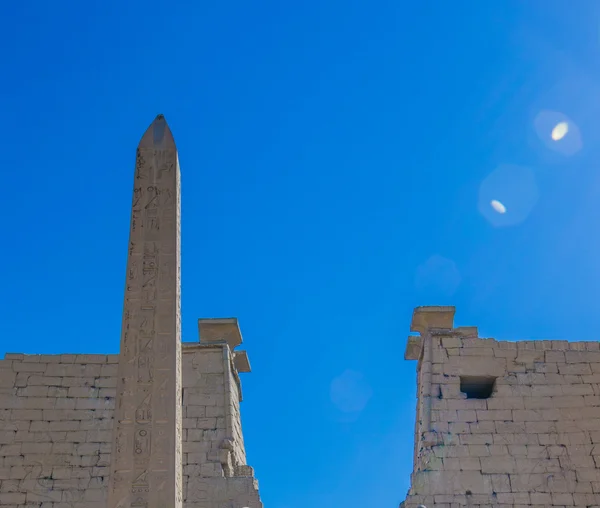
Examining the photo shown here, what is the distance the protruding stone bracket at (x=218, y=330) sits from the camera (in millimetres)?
12211

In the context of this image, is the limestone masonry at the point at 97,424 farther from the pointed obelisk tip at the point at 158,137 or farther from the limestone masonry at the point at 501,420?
the limestone masonry at the point at 501,420

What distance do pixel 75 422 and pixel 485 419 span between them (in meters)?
5.00

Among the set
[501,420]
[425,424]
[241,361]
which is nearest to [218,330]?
[241,361]

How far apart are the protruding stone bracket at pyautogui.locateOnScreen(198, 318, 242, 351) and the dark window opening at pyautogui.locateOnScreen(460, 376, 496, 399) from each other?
2993mm

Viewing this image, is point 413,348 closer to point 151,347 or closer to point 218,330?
point 218,330

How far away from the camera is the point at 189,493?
11047 mm

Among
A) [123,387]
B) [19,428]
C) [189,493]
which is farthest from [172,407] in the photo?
[19,428]

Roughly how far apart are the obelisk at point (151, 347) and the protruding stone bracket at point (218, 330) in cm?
485

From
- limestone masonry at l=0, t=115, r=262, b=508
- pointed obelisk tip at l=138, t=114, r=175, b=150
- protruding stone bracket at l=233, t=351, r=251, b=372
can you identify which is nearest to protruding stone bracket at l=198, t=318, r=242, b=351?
limestone masonry at l=0, t=115, r=262, b=508

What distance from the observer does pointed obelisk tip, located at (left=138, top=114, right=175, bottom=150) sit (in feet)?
25.0

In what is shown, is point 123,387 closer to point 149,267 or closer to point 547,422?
point 149,267

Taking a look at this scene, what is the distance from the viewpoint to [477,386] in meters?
12.1

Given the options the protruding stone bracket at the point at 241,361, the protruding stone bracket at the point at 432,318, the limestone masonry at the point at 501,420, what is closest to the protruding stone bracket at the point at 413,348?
the limestone masonry at the point at 501,420

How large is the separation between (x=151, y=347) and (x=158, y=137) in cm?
191
